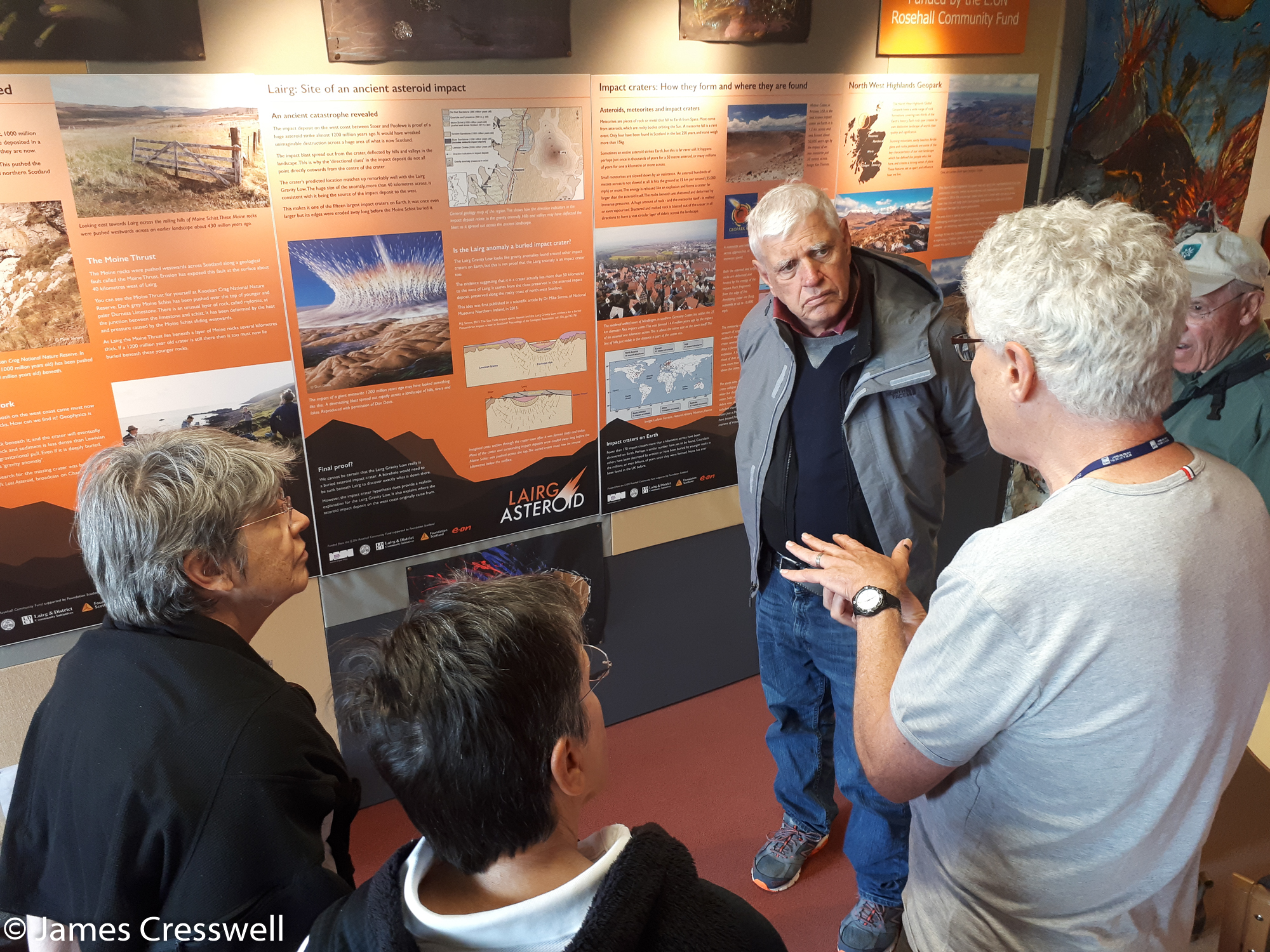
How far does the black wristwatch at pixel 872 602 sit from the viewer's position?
1360mm

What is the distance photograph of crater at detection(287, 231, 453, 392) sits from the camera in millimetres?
2258

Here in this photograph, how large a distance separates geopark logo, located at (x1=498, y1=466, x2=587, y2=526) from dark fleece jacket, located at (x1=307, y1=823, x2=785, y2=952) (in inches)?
72.3

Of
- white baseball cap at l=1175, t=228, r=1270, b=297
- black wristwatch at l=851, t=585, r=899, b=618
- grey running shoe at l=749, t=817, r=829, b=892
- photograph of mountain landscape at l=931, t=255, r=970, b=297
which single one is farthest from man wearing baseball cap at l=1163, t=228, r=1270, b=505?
grey running shoe at l=749, t=817, r=829, b=892

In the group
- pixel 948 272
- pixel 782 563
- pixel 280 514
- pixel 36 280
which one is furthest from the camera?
pixel 948 272

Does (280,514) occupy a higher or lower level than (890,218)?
lower

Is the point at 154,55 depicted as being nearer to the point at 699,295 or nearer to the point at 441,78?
the point at 441,78

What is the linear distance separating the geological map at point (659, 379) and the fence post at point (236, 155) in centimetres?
116

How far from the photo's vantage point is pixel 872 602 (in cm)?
137

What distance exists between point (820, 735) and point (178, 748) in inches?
70.6

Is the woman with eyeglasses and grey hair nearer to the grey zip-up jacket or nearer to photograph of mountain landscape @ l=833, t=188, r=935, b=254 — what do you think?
the grey zip-up jacket

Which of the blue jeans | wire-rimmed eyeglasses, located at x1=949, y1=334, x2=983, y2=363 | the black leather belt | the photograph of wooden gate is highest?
the photograph of wooden gate

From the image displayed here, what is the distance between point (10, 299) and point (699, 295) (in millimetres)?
1910

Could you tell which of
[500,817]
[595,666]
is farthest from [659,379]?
[500,817]

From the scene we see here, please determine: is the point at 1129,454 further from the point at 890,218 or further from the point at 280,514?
the point at 890,218
